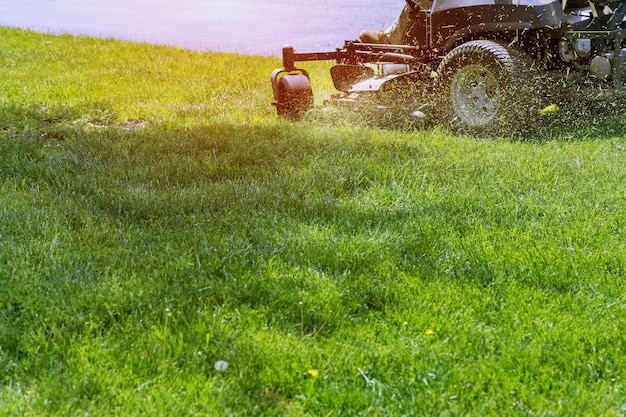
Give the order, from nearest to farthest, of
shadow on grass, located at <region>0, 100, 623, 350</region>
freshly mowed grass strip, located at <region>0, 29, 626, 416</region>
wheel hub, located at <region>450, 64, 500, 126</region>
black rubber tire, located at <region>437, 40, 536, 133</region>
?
freshly mowed grass strip, located at <region>0, 29, 626, 416</region> → shadow on grass, located at <region>0, 100, 623, 350</region> → black rubber tire, located at <region>437, 40, 536, 133</region> → wheel hub, located at <region>450, 64, 500, 126</region>

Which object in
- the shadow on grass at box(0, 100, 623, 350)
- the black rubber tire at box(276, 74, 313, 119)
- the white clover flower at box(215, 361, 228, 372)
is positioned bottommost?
the white clover flower at box(215, 361, 228, 372)

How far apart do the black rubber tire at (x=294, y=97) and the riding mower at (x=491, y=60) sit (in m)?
0.01

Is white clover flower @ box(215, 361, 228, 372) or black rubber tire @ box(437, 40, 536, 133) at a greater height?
black rubber tire @ box(437, 40, 536, 133)

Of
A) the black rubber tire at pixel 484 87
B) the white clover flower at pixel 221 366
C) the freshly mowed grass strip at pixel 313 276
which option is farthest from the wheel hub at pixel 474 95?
the white clover flower at pixel 221 366

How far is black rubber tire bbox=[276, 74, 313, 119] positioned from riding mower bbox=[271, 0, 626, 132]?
1 centimetres

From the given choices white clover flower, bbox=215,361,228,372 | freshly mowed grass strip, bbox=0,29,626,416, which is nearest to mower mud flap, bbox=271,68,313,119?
freshly mowed grass strip, bbox=0,29,626,416

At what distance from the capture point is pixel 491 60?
231 inches

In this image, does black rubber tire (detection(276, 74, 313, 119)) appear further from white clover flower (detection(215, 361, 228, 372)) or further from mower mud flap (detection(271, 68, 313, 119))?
white clover flower (detection(215, 361, 228, 372))

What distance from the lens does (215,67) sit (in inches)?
416

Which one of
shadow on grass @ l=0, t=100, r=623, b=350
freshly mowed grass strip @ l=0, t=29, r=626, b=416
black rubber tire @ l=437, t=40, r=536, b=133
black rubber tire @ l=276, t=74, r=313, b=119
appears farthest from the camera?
black rubber tire @ l=276, t=74, r=313, b=119

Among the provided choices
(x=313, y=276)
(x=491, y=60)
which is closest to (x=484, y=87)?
(x=491, y=60)

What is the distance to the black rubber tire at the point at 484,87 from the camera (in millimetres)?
5727

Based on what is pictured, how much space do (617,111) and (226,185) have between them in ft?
14.2

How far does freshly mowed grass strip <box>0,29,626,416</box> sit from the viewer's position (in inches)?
89.7
